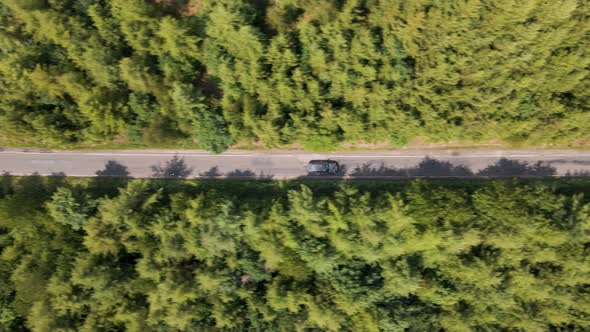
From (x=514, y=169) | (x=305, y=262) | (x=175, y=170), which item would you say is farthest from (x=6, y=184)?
(x=514, y=169)

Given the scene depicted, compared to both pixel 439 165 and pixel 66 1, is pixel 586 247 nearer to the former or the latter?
pixel 439 165

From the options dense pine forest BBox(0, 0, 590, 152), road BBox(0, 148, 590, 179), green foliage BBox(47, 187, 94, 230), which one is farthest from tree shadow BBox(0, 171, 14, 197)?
green foliage BBox(47, 187, 94, 230)

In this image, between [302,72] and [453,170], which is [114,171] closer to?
[302,72]

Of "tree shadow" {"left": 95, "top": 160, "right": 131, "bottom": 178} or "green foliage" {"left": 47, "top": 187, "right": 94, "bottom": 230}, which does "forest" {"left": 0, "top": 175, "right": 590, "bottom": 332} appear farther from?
"tree shadow" {"left": 95, "top": 160, "right": 131, "bottom": 178}

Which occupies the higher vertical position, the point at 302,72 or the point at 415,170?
the point at 302,72

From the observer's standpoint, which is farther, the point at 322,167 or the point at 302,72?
the point at 322,167

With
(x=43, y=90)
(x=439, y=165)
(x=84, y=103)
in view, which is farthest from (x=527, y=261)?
(x=43, y=90)
